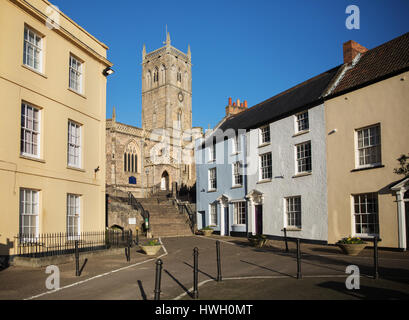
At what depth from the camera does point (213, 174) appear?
3106 centimetres

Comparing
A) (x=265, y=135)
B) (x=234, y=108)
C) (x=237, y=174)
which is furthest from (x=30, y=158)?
(x=234, y=108)

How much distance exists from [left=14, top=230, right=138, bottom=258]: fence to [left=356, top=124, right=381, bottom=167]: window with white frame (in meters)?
11.6

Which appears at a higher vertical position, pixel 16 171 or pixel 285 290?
pixel 16 171

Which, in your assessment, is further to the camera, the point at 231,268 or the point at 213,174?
the point at 213,174

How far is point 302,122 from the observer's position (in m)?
22.1

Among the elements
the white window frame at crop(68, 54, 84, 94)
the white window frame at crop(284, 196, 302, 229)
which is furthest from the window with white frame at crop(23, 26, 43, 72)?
the white window frame at crop(284, 196, 302, 229)

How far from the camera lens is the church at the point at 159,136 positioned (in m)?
49.8

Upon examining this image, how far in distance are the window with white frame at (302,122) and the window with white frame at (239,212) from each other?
7.12 metres

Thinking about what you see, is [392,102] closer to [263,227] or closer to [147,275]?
[263,227]

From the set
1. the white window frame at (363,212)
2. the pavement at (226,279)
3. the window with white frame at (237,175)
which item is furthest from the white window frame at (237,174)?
Result: the pavement at (226,279)

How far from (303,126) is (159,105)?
47611 mm

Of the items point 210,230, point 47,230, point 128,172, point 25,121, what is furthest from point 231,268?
point 128,172

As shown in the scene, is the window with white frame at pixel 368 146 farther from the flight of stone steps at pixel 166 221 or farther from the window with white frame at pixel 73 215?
the flight of stone steps at pixel 166 221

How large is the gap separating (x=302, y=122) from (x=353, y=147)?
14.3 ft
